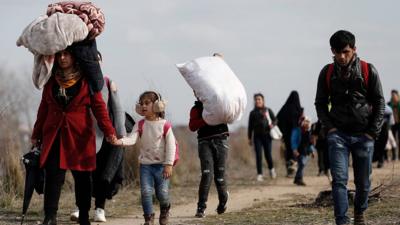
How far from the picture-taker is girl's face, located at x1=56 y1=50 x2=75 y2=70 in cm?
735

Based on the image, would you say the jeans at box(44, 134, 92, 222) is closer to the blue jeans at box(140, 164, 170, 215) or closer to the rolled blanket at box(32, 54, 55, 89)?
the rolled blanket at box(32, 54, 55, 89)

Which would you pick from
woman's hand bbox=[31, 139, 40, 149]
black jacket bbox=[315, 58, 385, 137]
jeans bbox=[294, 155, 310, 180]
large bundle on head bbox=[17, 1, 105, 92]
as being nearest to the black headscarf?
jeans bbox=[294, 155, 310, 180]

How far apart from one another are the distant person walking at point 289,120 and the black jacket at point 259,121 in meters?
0.54

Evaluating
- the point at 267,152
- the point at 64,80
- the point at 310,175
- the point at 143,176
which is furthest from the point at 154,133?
the point at 310,175

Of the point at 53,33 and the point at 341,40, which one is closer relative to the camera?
the point at 53,33

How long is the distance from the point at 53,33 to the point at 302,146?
9.05 m

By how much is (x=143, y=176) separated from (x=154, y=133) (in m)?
0.44

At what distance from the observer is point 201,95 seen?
9.13m

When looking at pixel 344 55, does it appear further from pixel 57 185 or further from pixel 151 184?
pixel 57 185

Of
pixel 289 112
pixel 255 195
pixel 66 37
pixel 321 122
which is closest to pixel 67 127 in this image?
pixel 66 37

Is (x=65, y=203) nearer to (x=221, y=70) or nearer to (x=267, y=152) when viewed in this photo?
(x=221, y=70)

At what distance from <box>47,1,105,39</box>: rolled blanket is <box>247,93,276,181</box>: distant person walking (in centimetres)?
949

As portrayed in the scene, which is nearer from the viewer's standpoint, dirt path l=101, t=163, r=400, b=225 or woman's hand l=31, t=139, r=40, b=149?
woman's hand l=31, t=139, r=40, b=149

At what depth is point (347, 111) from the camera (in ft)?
24.4
